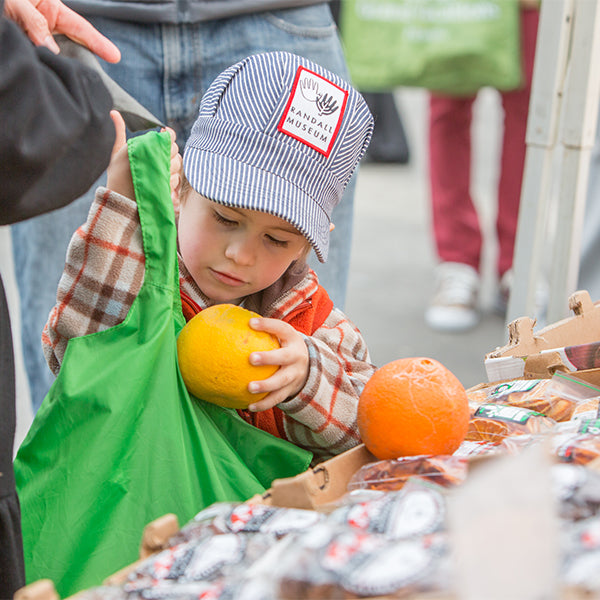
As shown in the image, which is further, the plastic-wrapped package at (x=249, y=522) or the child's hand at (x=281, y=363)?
the child's hand at (x=281, y=363)

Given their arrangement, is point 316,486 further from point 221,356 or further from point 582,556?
point 582,556

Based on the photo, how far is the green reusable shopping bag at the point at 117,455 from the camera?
1.27 metres

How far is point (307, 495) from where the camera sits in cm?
112

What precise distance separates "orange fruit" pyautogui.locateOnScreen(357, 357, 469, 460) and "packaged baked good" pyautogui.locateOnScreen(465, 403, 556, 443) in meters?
0.10

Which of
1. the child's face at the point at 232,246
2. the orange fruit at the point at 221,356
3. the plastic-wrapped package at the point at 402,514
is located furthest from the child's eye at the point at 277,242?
the plastic-wrapped package at the point at 402,514

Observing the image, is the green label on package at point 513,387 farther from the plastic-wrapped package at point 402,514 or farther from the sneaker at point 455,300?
the sneaker at point 455,300

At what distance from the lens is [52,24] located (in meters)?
1.48

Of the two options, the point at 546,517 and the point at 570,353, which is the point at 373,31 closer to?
the point at 570,353

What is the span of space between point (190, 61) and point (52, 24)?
23.1 inches

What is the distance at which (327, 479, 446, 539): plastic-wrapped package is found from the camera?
2.83ft

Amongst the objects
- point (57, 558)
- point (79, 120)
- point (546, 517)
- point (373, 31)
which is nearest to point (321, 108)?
point (79, 120)

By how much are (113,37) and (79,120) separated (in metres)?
1.00

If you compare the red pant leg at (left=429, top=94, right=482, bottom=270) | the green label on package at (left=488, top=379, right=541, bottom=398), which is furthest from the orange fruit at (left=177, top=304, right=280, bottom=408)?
the red pant leg at (left=429, top=94, right=482, bottom=270)

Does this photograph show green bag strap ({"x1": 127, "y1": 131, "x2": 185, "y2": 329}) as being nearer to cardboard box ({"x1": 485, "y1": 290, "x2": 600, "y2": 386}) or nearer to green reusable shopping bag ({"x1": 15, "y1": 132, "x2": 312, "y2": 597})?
green reusable shopping bag ({"x1": 15, "y1": 132, "x2": 312, "y2": 597})
